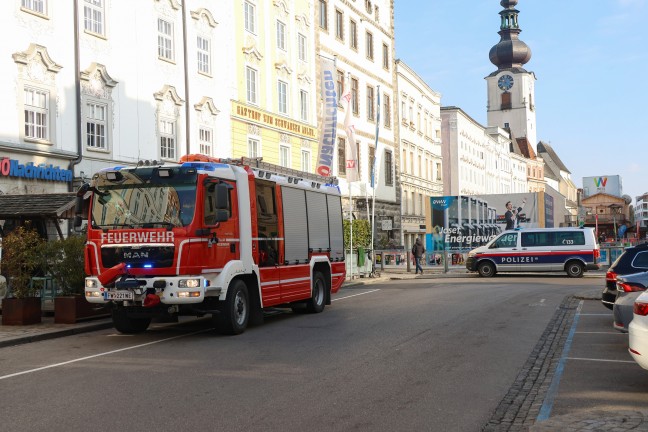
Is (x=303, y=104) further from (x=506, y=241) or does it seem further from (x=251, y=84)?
(x=506, y=241)

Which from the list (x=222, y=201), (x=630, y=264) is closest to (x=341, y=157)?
(x=630, y=264)

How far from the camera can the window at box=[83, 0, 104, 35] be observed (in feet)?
78.0

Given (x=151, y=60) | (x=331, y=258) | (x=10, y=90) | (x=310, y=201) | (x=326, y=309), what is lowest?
(x=326, y=309)

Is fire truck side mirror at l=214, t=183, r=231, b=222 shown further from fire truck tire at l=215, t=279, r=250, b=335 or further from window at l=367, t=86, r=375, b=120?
window at l=367, t=86, r=375, b=120

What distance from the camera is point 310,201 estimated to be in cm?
1700

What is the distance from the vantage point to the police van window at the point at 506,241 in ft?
106

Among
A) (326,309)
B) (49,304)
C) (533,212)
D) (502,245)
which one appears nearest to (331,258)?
(326,309)

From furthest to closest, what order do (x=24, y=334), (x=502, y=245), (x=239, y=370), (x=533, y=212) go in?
(x=533, y=212)
(x=502, y=245)
(x=24, y=334)
(x=239, y=370)

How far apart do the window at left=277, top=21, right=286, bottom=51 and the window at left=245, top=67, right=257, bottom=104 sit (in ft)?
10.5

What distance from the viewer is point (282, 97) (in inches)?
1430

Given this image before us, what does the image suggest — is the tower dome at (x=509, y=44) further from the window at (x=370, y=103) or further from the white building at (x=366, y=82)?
the window at (x=370, y=103)

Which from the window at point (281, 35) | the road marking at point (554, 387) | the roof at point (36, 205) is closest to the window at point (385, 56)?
the window at point (281, 35)

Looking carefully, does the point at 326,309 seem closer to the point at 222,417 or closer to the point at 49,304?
the point at 49,304

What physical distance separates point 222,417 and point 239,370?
256cm
